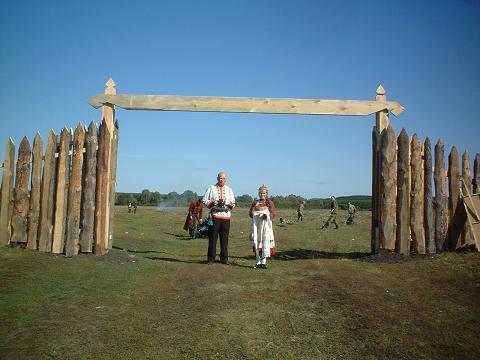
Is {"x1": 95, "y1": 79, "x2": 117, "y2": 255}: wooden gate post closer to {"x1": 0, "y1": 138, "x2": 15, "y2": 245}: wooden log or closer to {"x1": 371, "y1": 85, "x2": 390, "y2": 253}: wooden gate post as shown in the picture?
{"x1": 0, "y1": 138, "x2": 15, "y2": 245}: wooden log

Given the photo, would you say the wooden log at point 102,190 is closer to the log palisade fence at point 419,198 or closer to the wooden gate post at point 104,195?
the wooden gate post at point 104,195

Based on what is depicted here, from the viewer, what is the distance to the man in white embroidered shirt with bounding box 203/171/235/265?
9.48 metres

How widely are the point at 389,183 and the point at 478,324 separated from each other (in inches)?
183

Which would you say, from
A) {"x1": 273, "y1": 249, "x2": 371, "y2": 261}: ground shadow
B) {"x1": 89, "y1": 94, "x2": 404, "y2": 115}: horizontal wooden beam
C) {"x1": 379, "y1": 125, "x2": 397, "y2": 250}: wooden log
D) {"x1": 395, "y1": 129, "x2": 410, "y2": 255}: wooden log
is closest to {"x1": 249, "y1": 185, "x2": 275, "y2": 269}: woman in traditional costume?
{"x1": 273, "y1": 249, "x2": 371, "y2": 261}: ground shadow

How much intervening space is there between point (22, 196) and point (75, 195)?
3.61 ft

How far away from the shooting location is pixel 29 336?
15.0 feet

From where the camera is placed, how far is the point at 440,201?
918 cm

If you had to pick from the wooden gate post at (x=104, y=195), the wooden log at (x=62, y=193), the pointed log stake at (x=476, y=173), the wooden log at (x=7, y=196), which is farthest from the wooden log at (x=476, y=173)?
the wooden log at (x=7, y=196)

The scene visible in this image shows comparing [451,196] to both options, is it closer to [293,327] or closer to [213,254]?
[213,254]

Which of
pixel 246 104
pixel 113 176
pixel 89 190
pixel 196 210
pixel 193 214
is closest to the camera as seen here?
pixel 89 190

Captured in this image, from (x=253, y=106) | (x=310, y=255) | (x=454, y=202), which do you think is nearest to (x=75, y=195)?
(x=253, y=106)

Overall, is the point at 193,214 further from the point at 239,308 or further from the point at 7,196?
the point at 239,308

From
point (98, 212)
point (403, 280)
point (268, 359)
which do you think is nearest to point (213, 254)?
point (98, 212)

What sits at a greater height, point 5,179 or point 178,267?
point 5,179
